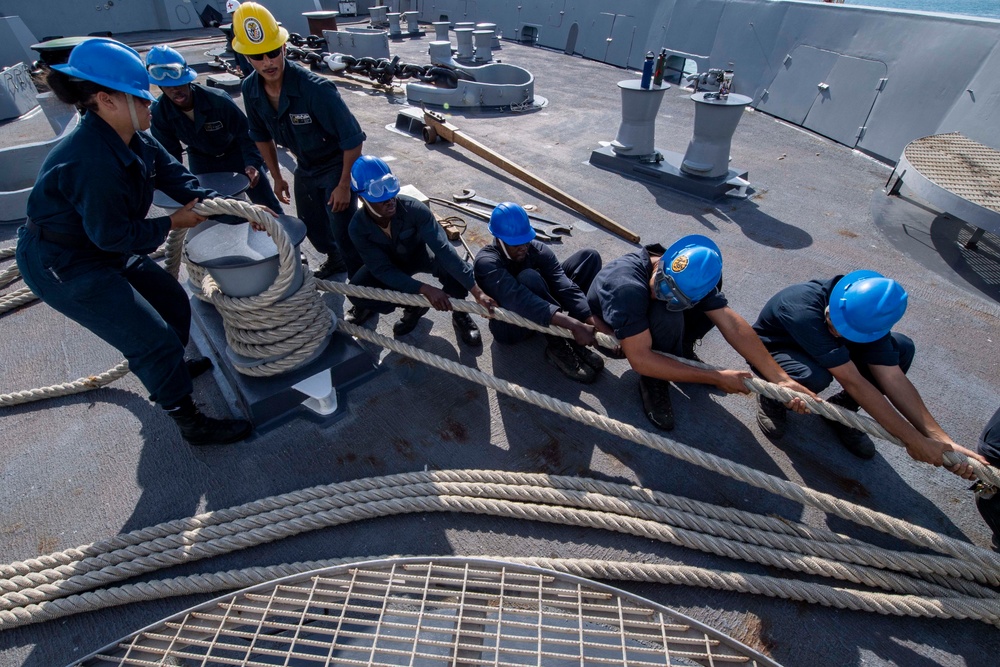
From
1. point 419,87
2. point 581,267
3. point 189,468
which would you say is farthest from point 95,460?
point 419,87

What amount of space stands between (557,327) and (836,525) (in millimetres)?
1423

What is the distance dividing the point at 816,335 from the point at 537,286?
4.18ft

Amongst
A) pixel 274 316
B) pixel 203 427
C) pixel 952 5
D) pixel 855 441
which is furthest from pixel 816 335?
pixel 952 5

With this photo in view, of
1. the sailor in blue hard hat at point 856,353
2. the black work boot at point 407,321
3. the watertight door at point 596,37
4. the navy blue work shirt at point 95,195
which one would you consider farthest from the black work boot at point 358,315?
the watertight door at point 596,37

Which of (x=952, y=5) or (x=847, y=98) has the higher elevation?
(x=952, y=5)

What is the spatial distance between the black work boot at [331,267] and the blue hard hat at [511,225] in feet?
4.80

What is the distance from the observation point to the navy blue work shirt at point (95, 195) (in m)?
1.66

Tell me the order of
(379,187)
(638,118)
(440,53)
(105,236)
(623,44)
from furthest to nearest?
(623,44) → (440,53) → (638,118) → (379,187) → (105,236)

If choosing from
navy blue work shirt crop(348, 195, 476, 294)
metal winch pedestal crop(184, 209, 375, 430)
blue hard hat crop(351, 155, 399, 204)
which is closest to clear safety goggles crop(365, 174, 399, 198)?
blue hard hat crop(351, 155, 399, 204)

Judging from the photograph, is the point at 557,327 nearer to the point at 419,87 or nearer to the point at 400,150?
the point at 400,150

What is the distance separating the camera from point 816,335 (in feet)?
7.01

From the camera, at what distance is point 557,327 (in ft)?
7.81

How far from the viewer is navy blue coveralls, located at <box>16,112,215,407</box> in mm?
1678

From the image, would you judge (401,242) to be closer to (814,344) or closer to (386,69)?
(814,344)
